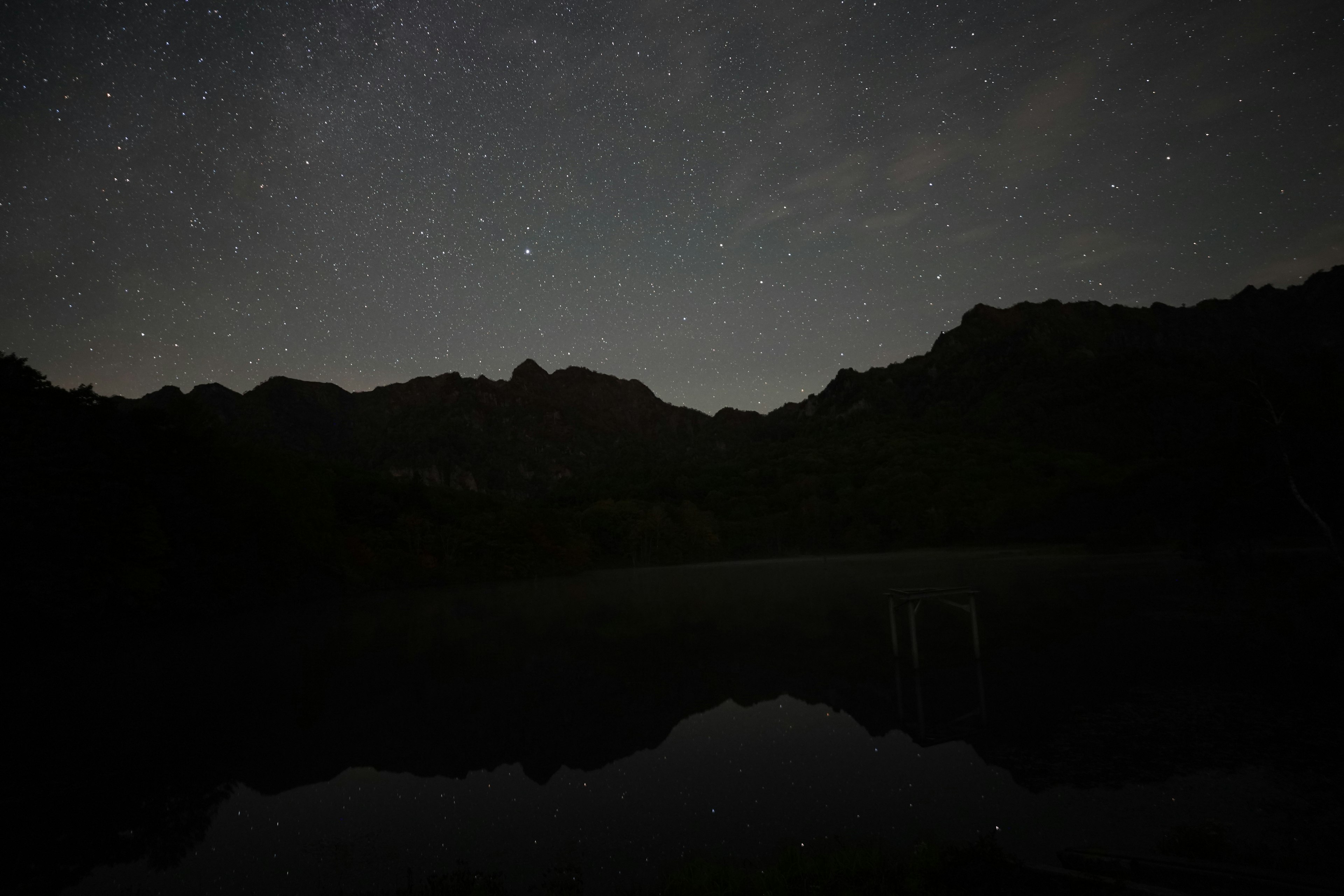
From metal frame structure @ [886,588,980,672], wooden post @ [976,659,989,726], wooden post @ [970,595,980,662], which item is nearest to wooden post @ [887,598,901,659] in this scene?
metal frame structure @ [886,588,980,672]

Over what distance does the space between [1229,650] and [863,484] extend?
177 metres

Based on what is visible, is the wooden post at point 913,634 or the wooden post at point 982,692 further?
the wooden post at point 913,634

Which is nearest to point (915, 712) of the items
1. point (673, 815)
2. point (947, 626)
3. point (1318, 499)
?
point (673, 815)

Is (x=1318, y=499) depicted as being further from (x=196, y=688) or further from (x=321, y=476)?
(x=321, y=476)

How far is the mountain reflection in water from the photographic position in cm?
1198

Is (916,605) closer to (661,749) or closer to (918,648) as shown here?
(918,648)

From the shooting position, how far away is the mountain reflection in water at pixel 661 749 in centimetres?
1198

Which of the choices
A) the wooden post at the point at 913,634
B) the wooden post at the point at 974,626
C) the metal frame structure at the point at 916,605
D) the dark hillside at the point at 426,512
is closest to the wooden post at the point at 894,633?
the metal frame structure at the point at 916,605

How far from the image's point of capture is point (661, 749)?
61.2 feet

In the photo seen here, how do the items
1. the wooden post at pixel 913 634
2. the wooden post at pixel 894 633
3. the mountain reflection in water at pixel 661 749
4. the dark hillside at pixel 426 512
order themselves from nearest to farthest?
the mountain reflection in water at pixel 661 749
the wooden post at pixel 913 634
the wooden post at pixel 894 633
the dark hillside at pixel 426 512

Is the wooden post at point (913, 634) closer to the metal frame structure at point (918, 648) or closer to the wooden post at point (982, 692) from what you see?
the metal frame structure at point (918, 648)

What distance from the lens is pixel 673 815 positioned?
45.1 ft

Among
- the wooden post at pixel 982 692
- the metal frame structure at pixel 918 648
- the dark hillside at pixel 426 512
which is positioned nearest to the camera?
the wooden post at pixel 982 692

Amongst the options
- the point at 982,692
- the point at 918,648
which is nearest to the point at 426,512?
the point at 918,648
